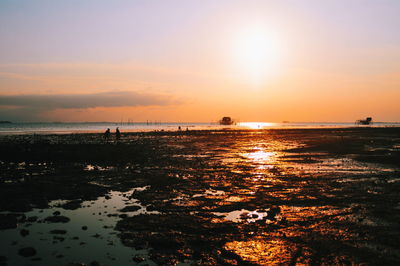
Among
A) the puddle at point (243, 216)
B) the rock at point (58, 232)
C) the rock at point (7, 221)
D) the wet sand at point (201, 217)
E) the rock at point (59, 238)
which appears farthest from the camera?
the puddle at point (243, 216)

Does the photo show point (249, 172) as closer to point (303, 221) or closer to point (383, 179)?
point (383, 179)

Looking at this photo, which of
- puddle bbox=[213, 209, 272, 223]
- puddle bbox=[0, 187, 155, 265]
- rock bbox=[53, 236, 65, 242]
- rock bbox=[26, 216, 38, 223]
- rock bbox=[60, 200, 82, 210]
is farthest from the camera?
rock bbox=[60, 200, 82, 210]

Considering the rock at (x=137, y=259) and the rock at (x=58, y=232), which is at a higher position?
the rock at (x=137, y=259)

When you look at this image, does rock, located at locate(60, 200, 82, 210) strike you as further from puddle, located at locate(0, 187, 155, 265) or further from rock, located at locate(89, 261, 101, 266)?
→ rock, located at locate(89, 261, 101, 266)

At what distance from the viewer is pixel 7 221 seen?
34.6 ft

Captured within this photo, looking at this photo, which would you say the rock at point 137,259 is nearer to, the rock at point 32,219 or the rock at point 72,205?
the rock at point 32,219

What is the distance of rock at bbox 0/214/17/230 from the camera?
10203 mm

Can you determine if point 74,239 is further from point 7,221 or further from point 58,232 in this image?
point 7,221

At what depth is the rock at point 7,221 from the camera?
10.2 metres

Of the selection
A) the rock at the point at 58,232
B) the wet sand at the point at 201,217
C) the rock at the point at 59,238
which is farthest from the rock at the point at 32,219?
the rock at the point at 59,238

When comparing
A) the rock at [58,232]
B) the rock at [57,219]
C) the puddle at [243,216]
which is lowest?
the rock at [58,232]

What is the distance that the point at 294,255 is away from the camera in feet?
25.5

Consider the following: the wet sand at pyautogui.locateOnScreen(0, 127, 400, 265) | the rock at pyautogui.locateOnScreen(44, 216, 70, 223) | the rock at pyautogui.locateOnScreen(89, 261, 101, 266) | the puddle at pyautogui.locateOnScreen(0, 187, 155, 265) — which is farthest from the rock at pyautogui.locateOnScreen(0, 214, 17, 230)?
the rock at pyautogui.locateOnScreen(89, 261, 101, 266)

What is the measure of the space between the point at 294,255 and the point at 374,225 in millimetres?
3987
